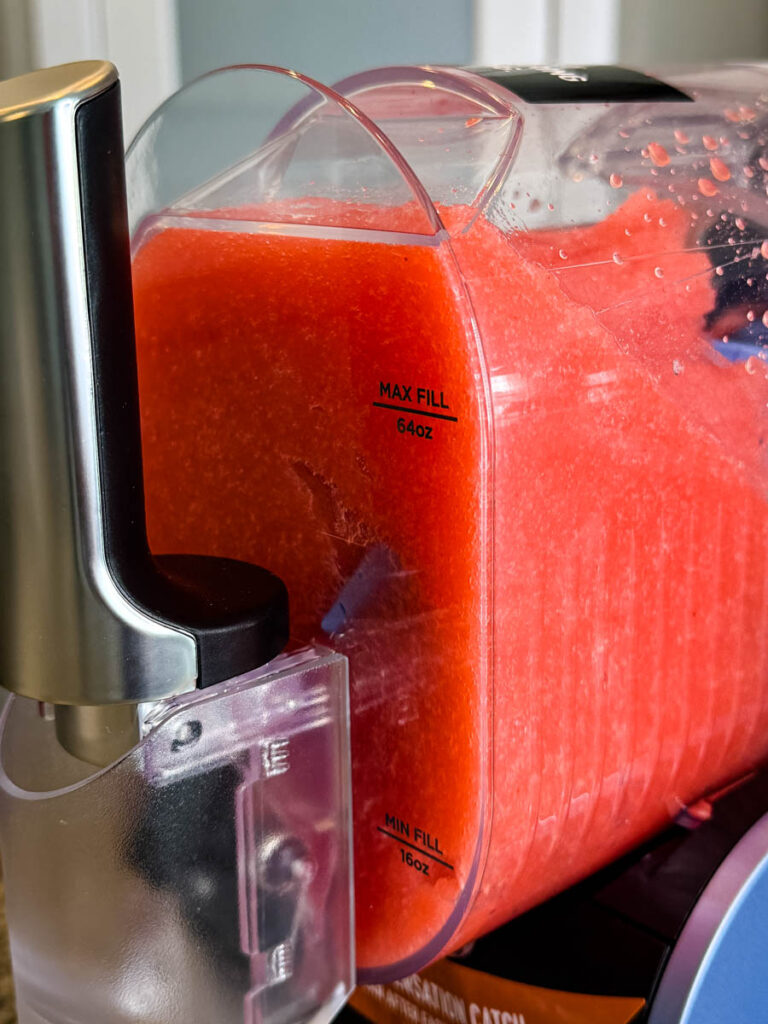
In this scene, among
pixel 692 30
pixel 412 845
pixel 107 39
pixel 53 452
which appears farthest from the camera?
pixel 692 30

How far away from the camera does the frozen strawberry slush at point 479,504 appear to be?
47 cm

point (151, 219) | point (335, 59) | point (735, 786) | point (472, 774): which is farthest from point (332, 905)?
point (335, 59)

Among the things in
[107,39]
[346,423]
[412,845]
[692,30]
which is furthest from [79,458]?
[692,30]

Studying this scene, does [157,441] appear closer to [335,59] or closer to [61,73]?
[61,73]

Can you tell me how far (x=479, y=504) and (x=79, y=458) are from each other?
0.52 ft

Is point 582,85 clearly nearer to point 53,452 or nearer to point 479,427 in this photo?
point 479,427

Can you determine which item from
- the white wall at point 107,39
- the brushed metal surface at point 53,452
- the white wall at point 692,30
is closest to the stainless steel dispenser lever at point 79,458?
the brushed metal surface at point 53,452

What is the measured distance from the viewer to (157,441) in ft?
1.96

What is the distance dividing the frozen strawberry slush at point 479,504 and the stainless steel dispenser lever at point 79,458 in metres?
0.08

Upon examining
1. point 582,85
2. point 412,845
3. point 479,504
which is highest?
point 582,85

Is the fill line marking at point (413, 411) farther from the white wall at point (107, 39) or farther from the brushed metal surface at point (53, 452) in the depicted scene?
the white wall at point (107, 39)

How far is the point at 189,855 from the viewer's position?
0.48 meters

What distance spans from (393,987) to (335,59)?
80cm

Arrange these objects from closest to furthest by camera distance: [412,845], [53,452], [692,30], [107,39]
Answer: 1. [53,452]
2. [412,845]
3. [107,39]
4. [692,30]
